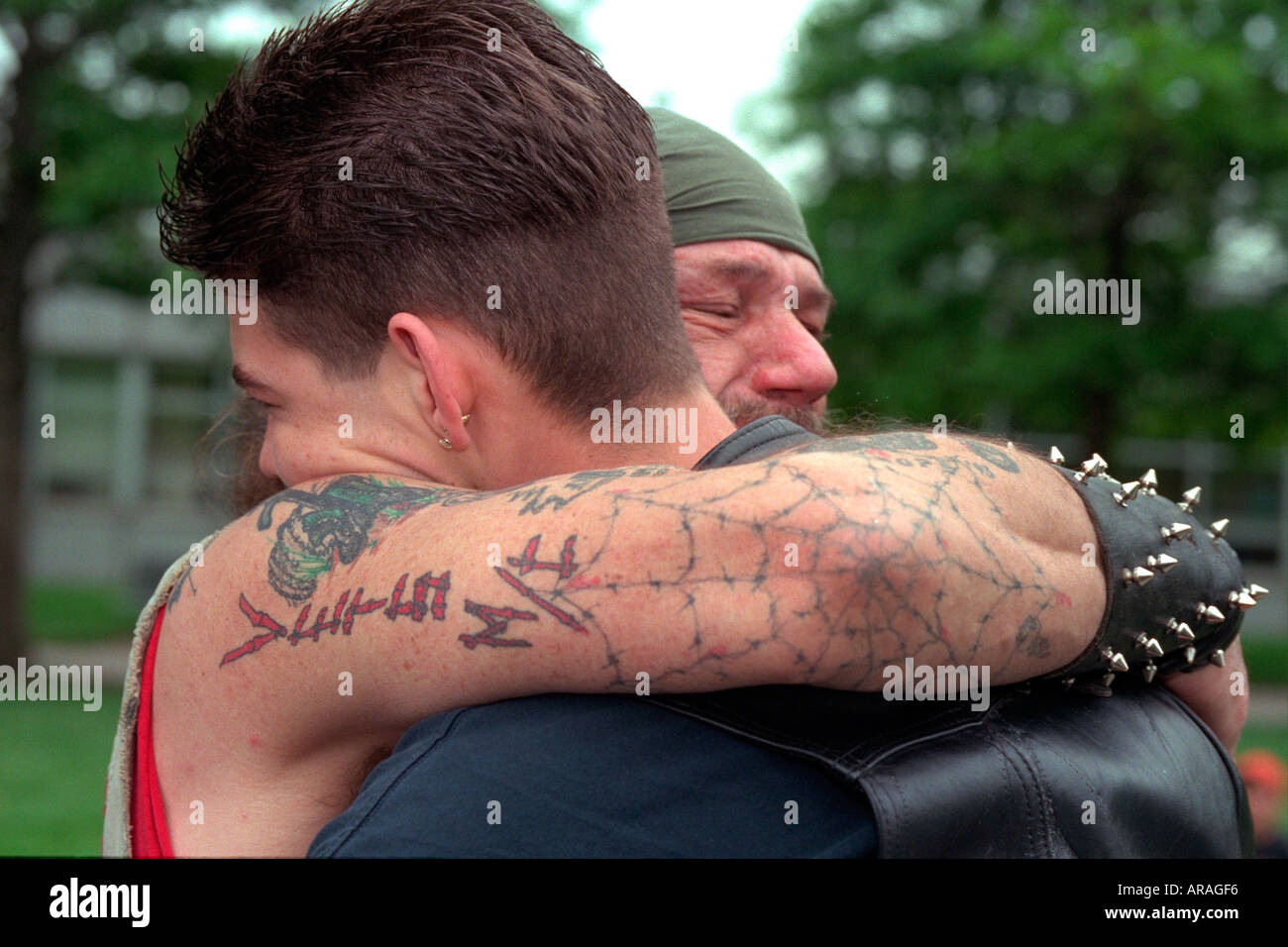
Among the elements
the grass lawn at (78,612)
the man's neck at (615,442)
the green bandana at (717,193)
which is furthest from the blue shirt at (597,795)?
the grass lawn at (78,612)

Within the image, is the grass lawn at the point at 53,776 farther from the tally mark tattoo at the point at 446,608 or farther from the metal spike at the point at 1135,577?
the metal spike at the point at 1135,577

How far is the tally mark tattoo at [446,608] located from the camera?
4.92 ft

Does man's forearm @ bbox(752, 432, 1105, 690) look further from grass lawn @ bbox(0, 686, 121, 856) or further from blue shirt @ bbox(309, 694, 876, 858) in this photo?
grass lawn @ bbox(0, 686, 121, 856)

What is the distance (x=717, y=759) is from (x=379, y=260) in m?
0.78

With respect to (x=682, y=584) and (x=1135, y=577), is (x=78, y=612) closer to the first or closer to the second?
(x=682, y=584)

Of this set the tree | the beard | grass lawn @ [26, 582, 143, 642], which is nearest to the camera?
the beard

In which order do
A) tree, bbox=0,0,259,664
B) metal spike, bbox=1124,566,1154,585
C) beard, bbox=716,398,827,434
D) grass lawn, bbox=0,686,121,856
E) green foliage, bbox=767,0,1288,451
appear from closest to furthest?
metal spike, bbox=1124,566,1154,585 → beard, bbox=716,398,827,434 → grass lawn, bbox=0,686,121,856 → tree, bbox=0,0,259,664 → green foliage, bbox=767,0,1288,451

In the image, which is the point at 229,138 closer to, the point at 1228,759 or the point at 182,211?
the point at 182,211

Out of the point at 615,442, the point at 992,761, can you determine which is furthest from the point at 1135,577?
the point at 615,442

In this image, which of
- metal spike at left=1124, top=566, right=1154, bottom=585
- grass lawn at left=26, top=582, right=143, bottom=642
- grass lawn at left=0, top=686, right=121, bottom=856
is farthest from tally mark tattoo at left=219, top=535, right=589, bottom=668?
grass lawn at left=26, top=582, right=143, bottom=642

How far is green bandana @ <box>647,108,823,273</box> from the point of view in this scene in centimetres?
257

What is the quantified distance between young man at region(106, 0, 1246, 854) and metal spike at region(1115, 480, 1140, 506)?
3.6 inches

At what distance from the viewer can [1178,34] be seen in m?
13.1
